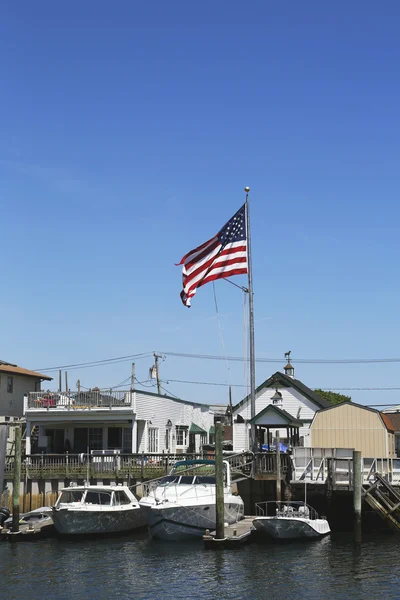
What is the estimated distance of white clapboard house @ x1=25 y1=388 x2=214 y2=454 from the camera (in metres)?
51.5

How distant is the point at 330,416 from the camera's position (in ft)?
166

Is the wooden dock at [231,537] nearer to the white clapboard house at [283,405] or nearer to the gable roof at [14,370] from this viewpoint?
the white clapboard house at [283,405]

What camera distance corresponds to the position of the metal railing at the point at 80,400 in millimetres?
51562

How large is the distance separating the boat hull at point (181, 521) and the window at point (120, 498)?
2604 mm

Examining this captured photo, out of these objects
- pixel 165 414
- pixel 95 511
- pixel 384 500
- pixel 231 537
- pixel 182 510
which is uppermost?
pixel 165 414

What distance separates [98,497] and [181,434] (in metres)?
24.0

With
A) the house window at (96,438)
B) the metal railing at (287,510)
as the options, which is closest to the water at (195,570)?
the metal railing at (287,510)

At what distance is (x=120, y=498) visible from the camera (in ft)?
119

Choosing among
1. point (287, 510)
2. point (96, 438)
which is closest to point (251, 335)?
point (287, 510)

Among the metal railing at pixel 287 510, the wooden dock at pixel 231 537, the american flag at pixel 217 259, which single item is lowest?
the wooden dock at pixel 231 537

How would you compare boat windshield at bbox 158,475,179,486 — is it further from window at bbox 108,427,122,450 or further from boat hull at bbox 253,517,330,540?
window at bbox 108,427,122,450

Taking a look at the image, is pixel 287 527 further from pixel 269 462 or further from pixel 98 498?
pixel 98 498

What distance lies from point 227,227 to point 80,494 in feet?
49.8

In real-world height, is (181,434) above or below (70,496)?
above
